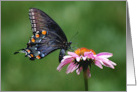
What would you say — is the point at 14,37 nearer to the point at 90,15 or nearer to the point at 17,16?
the point at 17,16

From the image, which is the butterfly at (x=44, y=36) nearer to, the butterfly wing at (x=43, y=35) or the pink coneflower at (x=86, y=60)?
the butterfly wing at (x=43, y=35)

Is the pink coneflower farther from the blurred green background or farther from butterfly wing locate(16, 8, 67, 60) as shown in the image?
the blurred green background

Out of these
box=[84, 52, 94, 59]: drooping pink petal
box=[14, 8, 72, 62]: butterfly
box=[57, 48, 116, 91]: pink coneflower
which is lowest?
box=[57, 48, 116, 91]: pink coneflower

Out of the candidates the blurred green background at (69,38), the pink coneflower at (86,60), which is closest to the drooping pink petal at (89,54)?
the pink coneflower at (86,60)

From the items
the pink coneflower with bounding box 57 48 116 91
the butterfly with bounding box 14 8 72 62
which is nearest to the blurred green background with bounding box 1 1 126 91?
the butterfly with bounding box 14 8 72 62

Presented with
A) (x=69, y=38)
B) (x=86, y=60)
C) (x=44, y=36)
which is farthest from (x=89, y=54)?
(x=69, y=38)

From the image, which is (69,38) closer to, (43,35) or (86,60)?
(43,35)

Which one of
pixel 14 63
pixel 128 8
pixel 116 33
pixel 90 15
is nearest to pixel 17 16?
pixel 14 63
